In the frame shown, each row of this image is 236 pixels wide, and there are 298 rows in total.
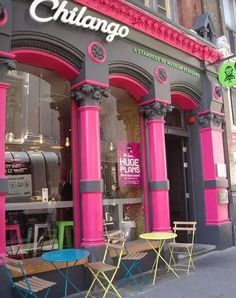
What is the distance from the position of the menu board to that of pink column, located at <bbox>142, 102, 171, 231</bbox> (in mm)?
2585

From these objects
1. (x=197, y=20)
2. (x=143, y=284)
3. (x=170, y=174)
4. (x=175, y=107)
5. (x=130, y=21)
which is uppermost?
(x=197, y=20)

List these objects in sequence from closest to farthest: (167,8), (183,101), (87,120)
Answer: (87,120), (183,101), (167,8)

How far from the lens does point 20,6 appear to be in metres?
5.76

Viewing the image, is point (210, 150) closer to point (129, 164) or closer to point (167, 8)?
point (129, 164)

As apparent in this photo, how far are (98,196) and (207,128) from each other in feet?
13.8

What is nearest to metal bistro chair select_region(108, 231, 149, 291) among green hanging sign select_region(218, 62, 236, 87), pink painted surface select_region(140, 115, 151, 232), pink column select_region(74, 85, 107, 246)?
pink column select_region(74, 85, 107, 246)

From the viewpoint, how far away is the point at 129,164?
26.0 ft

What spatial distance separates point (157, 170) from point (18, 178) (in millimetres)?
2851

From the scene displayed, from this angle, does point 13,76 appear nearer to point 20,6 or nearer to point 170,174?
point 20,6

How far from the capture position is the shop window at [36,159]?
625 cm

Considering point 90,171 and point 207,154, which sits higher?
point 207,154

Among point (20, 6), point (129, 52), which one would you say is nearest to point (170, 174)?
point (129, 52)

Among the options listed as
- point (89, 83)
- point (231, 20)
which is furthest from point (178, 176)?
point (231, 20)

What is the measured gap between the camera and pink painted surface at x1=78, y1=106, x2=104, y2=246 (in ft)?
20.3
